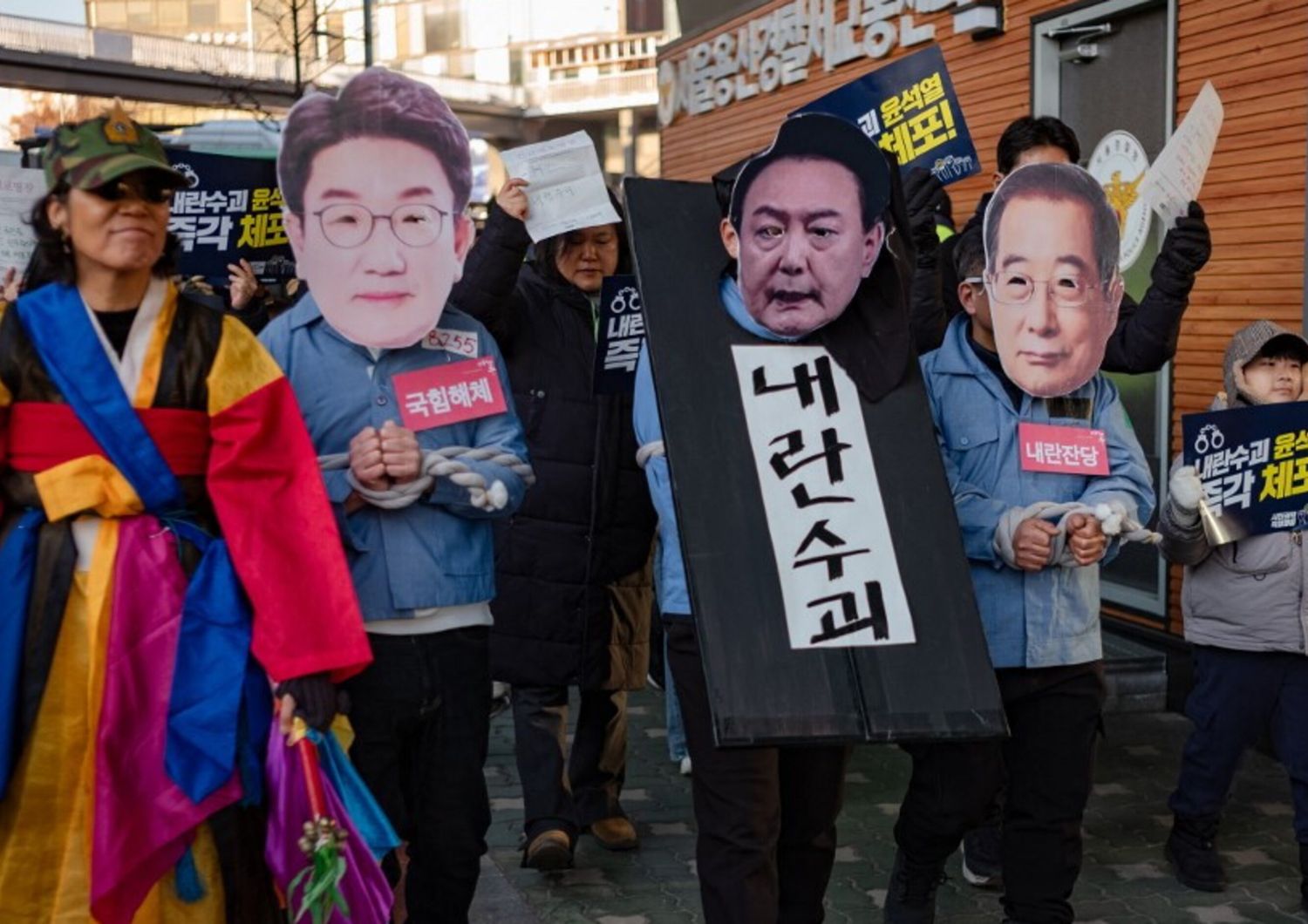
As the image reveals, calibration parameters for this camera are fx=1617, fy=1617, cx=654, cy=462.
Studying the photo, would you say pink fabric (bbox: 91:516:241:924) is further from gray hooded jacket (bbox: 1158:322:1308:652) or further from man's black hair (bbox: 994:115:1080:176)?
gray hooded jacket (bbox: 1158:322:1308:652)

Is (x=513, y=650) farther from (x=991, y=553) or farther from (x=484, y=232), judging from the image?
(x=991, y=553)

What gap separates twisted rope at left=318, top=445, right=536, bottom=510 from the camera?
135 inches

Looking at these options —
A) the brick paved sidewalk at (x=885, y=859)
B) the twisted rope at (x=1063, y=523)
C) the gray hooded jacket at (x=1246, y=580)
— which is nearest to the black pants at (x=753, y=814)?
the twisted rope at (x=1063, y=523)

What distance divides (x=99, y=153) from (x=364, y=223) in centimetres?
59

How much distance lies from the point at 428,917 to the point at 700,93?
1024cm

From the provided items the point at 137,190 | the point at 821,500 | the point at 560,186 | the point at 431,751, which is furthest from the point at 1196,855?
the point at 137,190

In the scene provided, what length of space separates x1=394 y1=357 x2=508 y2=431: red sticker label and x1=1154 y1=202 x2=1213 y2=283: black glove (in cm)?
198

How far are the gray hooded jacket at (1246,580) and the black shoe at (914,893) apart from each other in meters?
1.32

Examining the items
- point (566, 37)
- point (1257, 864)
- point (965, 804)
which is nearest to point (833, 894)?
point (965, 804)

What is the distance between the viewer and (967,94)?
9.02 m

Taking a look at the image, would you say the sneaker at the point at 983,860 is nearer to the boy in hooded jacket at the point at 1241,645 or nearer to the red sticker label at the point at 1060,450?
the boy in hooded jacket at the point at 1241,645

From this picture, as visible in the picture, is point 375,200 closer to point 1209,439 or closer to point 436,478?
point 436,478

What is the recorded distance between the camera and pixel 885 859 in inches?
204

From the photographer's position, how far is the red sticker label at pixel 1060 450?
3.86m
